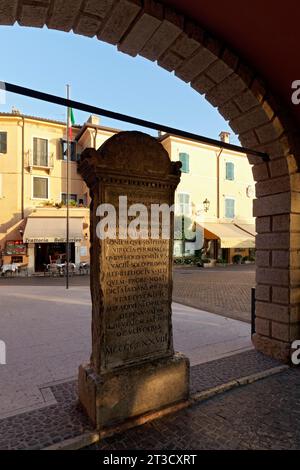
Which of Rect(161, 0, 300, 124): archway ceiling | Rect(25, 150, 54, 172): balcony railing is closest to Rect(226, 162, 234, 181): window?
Rect(25, 150, 54, 172): balcony railing

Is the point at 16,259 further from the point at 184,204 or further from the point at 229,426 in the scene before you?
the point at 229,426

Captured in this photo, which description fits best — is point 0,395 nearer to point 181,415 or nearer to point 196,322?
point 181,415

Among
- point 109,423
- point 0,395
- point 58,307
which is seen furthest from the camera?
point 58,307

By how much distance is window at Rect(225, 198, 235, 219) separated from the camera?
27.3 meters

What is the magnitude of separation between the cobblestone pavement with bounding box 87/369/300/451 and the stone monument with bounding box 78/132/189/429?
22cm

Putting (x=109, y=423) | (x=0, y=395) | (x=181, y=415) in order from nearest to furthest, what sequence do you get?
(x=109, y=423) < (x=181, y=415) < (x=0, y=395)

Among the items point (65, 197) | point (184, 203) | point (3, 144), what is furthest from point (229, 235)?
point (3, 144)

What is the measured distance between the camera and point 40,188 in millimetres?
21484

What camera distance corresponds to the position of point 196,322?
752 centimetres

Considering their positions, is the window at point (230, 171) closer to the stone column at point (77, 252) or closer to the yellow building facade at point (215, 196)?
the yellow building facade at point (215, 196)

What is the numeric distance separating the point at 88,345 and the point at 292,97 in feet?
18.9

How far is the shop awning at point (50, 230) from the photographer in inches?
731

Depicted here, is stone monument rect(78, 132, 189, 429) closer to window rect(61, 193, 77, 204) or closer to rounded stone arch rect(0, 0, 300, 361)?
rounded stone arch rect(0, 0, 300, 361)
